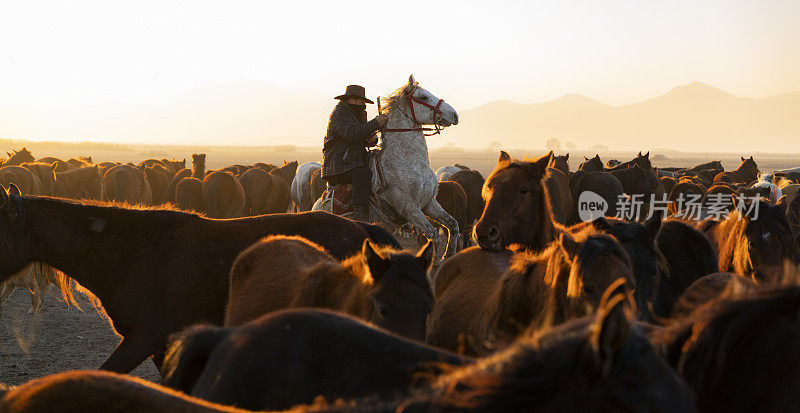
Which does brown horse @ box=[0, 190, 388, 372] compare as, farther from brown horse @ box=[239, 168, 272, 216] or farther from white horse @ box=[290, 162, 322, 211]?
brown horse @ box=[239, 168, 272, 216]

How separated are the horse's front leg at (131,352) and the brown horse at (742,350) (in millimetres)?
4058

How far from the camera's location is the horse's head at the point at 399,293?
3.50 meters

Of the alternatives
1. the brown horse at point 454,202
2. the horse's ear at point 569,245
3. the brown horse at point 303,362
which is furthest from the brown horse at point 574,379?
the brown horse at point 454,202

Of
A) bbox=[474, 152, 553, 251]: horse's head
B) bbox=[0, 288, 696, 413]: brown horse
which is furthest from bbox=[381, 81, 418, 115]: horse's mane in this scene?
bbox=[0, 288, 696, 413]: brown horse

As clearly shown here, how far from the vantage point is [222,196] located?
1789 cm

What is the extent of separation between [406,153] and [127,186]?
1276 cm

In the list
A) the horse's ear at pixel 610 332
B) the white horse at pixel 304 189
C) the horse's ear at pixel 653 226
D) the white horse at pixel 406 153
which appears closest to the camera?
the horse's ear at pixel 610 332

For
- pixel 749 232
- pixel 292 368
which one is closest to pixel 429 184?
pixel 749 232

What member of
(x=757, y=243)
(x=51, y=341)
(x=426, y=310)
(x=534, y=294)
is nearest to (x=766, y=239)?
(x=757, y=243)

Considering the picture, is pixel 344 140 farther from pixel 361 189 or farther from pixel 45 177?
pixel 45 177

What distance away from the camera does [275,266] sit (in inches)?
177

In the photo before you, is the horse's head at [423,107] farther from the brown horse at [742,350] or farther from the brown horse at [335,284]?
the brown horse at [742,350]

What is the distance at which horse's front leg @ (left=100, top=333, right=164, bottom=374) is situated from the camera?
188 inches

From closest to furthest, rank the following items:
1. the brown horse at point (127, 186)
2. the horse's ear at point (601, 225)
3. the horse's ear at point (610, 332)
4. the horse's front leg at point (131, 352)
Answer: the horse's ear at point (610, 332)
the horse's ear at point (601, 225)
the horse's front leg at point (131, 352)
the brown horse at point (127, 186)
